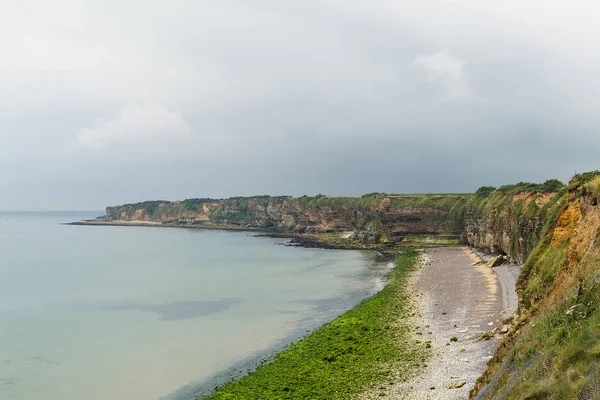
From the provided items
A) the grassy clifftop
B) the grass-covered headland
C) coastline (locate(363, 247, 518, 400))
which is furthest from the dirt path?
the grassy clifftop

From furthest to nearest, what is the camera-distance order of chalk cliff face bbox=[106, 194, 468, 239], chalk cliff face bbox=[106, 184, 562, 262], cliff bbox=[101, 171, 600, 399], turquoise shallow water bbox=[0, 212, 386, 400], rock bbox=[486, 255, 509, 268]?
chalk cliff face bbox=[106, 194, 468, 239] < rock bbox=[486, 255, 509, 268] < chalk cliff face bbox=[106, 184, 562, 262] < turquoise shallow water bbox=[0, 212, 386, 400] < cliff bbox=[101, 171, 600, 399]

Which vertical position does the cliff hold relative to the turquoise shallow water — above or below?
above

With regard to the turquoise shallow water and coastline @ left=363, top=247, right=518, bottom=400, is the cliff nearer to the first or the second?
coastline @ left=363, top=247, right=518, bottom=400

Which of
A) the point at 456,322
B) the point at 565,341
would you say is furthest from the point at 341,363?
the point at 565,341

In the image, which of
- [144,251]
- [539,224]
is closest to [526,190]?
[539,224]

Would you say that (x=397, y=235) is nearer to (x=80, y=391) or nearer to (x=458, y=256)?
(x=458, y=256)

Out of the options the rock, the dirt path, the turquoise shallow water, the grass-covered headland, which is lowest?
the turquoise shallow water
